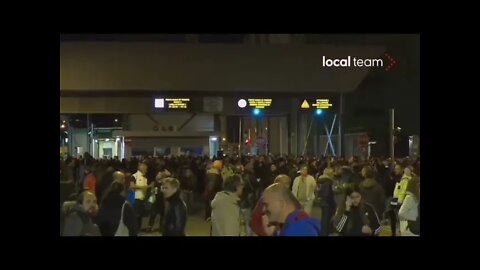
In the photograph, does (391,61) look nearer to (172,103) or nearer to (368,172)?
(368,172)

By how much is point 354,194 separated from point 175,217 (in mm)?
2134

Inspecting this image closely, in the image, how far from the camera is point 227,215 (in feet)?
30.6

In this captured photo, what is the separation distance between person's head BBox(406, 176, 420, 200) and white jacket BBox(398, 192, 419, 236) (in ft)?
0.16

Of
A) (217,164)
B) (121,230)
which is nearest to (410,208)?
(217,164)

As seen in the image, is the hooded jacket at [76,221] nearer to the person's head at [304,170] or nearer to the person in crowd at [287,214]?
the person in crowd at [287,214]

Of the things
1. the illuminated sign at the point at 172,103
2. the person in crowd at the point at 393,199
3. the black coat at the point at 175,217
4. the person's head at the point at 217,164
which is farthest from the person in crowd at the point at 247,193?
the person in crowd at the point at 393,199

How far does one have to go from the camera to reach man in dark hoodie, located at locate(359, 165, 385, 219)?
929 cm

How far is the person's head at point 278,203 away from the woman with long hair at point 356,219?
1.76 feet

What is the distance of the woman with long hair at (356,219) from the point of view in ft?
30.0
